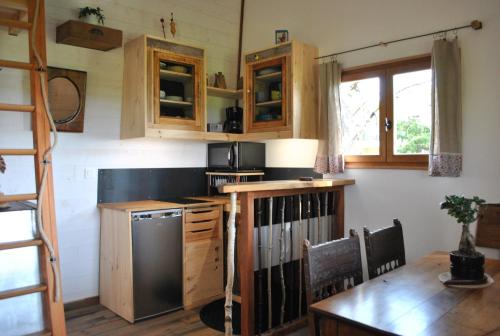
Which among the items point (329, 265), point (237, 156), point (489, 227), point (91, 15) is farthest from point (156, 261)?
point (489, 227)

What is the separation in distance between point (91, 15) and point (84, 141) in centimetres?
105

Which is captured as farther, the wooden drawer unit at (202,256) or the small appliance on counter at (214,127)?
the small appliance on counter at (214,127)

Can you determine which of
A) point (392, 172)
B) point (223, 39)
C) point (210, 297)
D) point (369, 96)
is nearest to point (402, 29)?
point (369, 96)

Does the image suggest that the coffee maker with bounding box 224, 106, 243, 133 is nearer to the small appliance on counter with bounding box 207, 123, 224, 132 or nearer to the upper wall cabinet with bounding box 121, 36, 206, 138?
the small appliance on counter with bounding box 207, 123, 224, 132

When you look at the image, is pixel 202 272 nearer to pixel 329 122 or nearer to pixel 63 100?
pixel 329 122

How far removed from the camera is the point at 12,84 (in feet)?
10.5

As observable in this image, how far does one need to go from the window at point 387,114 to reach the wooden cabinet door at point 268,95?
0.50m

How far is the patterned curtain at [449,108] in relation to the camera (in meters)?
2.86

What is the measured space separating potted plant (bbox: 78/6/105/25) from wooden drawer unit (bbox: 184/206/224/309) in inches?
70.4

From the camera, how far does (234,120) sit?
4.27 metres

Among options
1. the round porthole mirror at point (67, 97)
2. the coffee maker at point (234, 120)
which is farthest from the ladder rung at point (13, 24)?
the coffee maker at point (234, 120)

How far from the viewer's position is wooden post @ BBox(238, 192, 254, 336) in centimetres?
268

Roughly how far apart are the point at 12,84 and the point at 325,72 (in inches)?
99.0

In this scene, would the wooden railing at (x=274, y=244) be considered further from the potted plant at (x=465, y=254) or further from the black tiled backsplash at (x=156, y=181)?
the potted plant at (x=465, y=254)
